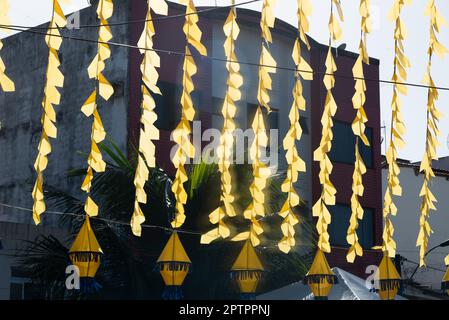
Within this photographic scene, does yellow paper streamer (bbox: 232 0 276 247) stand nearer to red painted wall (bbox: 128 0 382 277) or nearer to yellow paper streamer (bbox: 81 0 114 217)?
yellow paper streamer (bbox: 81 0 114 217)

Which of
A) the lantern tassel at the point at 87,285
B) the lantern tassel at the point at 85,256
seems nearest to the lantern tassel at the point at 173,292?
the lantern tassel at the point at 87,285

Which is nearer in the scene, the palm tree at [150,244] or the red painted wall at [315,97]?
the palm tree at [150,244]

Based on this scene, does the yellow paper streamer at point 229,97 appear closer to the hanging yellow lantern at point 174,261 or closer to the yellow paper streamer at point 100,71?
the yellow paper streamer at point 100,71

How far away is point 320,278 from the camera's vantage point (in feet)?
52.0

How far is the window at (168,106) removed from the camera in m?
24.1

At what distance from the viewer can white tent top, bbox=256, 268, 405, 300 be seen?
54.5 feet

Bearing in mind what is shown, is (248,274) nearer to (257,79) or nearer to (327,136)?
(327,136)

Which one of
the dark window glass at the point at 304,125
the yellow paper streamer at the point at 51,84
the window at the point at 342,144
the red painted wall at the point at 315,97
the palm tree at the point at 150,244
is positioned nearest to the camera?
the yellow paper streamer at the point at 51,84

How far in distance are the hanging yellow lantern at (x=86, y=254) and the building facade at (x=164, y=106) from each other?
684cm

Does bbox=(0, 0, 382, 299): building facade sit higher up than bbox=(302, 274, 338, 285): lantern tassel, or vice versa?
bbox=(0, 0, 382, 299): building facade

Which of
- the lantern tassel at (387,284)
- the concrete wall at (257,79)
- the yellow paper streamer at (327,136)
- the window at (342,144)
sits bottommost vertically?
the lantern tassel at (387,284)

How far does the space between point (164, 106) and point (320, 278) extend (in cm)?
949

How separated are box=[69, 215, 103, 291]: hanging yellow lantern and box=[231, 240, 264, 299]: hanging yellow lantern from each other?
7.96 ft

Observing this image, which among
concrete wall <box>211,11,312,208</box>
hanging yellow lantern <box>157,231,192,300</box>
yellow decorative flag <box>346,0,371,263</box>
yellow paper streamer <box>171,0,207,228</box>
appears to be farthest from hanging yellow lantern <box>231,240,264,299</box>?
concrete wall <box>211,11,312,208</box>
